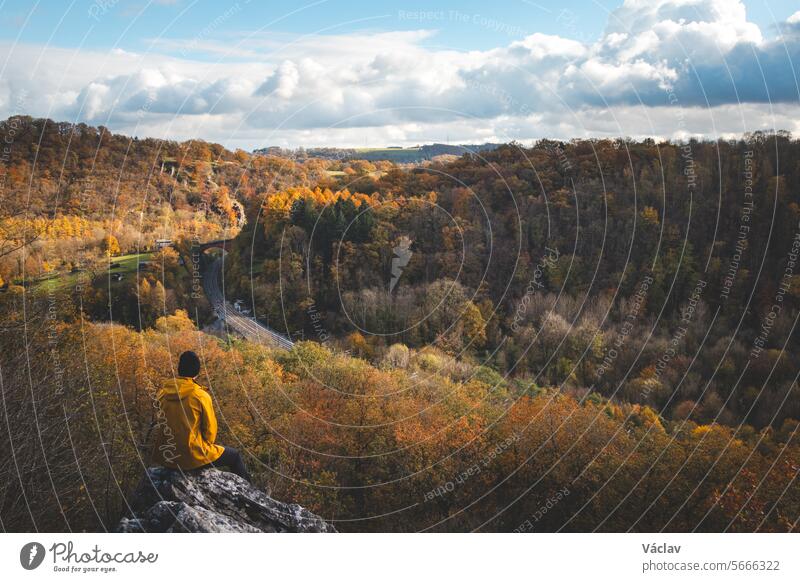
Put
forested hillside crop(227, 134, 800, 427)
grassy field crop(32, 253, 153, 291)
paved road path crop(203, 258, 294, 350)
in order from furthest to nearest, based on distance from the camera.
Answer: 1. forested hillside crop(227, 134, 800, 427)
2. paved road path crop(203, 258, 294, 350)
3. grassy field crop(32, 253, 153, 291)

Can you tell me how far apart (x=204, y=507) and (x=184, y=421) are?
1.46 m

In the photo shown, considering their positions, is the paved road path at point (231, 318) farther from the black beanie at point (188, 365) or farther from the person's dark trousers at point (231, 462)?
the black beanie at point (188, 365)

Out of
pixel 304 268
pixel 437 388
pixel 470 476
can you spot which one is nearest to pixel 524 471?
Answer: pixel 470 476

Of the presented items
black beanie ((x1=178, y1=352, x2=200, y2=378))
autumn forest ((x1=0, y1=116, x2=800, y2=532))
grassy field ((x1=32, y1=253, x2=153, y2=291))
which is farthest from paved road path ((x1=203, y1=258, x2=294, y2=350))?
black beanie ((x1=178, y1=352, x2=200, y2=378))

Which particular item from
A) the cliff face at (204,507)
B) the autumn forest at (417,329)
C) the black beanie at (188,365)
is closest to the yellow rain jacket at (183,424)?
the black beanie at (188,365)

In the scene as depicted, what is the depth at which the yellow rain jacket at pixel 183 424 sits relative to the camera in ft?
28.8

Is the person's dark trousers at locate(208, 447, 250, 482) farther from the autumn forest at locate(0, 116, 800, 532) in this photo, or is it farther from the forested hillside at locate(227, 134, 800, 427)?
the forested hillside at locate(227, 134, 800, 427)

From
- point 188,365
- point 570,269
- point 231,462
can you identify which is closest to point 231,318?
point 570,269

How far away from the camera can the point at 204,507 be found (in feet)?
30.1

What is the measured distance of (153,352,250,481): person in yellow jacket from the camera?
28.8ft

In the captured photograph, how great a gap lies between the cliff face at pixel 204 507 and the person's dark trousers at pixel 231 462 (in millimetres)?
113

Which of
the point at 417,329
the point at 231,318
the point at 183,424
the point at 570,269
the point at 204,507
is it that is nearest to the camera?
the point at 183,424

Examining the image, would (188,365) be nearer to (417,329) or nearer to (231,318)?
(231,318)
